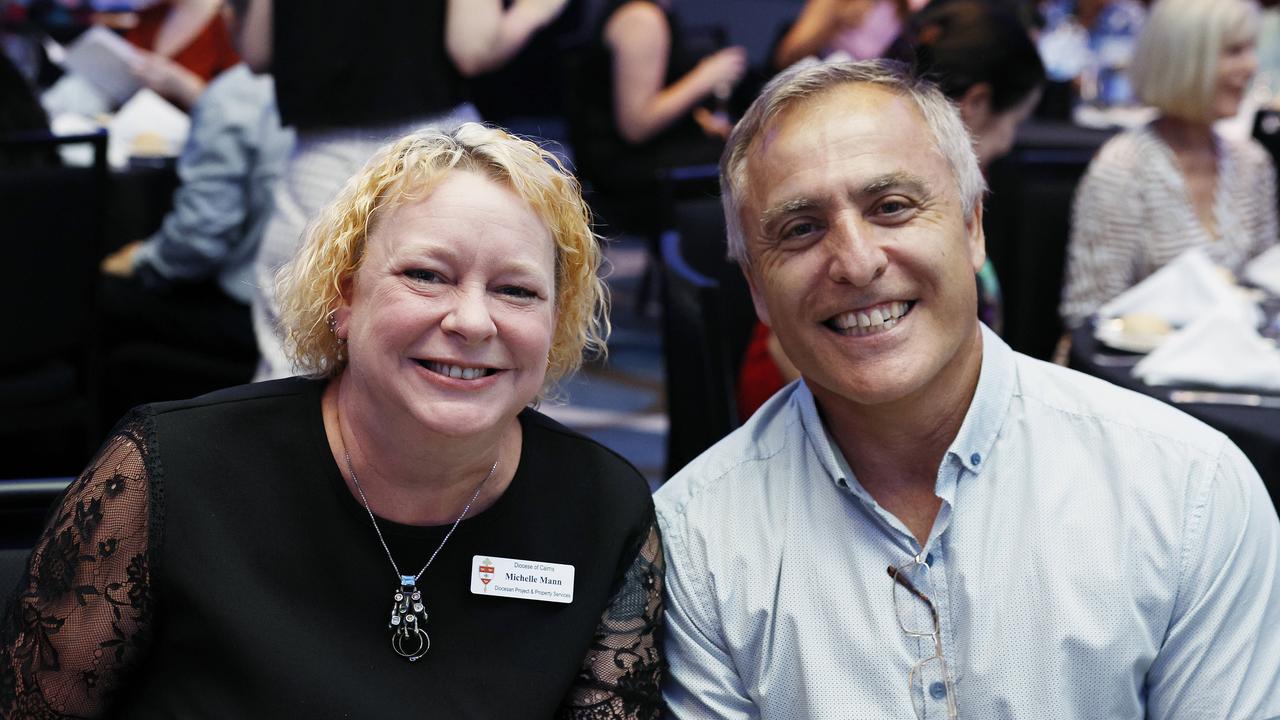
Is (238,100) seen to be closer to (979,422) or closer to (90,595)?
(90,595)

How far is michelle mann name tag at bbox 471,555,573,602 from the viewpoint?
163cm

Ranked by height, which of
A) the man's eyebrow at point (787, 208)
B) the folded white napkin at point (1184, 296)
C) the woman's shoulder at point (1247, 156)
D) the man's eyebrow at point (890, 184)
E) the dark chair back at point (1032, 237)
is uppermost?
the man's eyebrow at point (890, 184)

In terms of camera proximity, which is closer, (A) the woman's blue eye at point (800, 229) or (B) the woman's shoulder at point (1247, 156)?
(A) the woman's blue eye at point (800, 229)

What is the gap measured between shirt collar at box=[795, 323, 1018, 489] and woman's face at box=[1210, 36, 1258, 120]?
88.0 inches

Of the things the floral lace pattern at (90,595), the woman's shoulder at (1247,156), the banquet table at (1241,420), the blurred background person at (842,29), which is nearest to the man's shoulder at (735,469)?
the floral lace pattern at (90,595)

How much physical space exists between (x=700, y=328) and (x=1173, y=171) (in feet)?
5.78

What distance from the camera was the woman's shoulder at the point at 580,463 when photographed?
67.9 inches

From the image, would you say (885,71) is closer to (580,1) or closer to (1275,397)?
(1275,397)

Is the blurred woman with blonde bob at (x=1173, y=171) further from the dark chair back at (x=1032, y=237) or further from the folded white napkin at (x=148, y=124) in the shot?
the folded white napkin at (x=148, y=124)

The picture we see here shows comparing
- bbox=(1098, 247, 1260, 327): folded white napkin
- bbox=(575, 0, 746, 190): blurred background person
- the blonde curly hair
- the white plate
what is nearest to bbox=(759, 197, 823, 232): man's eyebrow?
the blonde curly hair

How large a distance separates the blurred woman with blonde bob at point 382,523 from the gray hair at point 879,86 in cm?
26

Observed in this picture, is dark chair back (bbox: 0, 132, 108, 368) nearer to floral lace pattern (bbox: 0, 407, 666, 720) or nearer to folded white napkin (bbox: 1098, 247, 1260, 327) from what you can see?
floral lace pattern (bbox: 0, 407, 666, 720)

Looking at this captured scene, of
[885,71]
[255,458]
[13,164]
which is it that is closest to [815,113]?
[885,71]

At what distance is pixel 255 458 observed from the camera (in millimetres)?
1621
